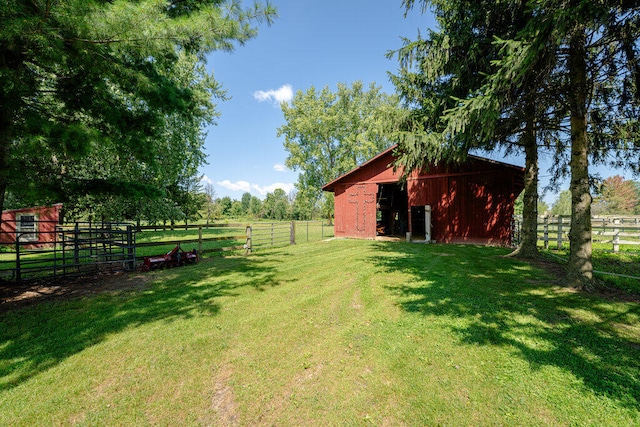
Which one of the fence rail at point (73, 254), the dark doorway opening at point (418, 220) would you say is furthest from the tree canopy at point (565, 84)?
the dark doorway opening at point (418, 220)

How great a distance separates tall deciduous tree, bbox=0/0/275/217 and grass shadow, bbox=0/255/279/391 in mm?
2458

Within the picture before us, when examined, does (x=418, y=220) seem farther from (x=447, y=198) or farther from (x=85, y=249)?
(x=85, y=249)

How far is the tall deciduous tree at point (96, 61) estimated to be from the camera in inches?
A: 140

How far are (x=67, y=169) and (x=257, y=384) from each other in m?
19.7

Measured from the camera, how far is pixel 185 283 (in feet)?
21.7

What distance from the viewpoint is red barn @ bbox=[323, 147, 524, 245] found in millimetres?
12523

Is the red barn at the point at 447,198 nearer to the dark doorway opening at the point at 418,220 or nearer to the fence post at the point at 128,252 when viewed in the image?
the dark doorway opening at the point at 418,220

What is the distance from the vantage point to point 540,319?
416 cm

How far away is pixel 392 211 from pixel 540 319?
626 inches

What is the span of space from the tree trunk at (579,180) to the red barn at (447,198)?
6.23 meters

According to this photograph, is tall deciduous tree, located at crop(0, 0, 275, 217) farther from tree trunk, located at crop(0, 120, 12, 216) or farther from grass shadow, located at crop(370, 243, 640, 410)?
grass shadow, located at crop(370, 243, 640, 410)

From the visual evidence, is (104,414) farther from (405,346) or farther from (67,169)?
(67,169)

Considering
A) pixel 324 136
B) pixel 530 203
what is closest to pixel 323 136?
pixel 324 136

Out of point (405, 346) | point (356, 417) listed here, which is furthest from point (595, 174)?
point (356, 417)
